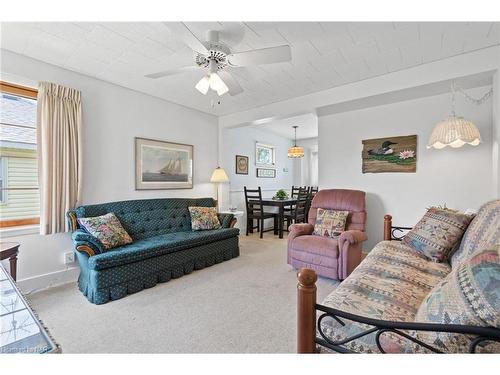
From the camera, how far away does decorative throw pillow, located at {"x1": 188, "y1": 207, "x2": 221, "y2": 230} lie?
11.9 ft

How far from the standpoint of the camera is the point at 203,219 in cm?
367

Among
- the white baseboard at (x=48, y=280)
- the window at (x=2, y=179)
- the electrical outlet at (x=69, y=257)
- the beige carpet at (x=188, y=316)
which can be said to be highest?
the window at (x=2, y=179)

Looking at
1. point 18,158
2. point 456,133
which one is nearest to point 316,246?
point 456,133

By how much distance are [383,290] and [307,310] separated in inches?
28.6

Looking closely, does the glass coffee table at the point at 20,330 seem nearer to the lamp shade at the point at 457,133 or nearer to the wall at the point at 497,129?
the lamp shade at the point at 457,133

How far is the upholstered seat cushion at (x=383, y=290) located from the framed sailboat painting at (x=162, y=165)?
3.05m

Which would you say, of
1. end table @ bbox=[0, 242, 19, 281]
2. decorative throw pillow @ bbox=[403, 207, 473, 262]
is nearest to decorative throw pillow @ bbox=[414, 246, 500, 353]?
decorative throw pillow @ bbox=[403, 207, 473, 262]

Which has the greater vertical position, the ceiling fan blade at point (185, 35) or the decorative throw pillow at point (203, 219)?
the ceiling fan blade at point (185, 35)

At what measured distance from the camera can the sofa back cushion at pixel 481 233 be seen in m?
1.46

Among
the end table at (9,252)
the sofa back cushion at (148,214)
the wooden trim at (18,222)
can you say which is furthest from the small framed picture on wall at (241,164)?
the end table at (9,252)

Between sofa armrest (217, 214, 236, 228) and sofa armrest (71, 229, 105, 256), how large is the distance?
5.50 ft

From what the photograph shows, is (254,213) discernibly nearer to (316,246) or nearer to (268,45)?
(316,246)

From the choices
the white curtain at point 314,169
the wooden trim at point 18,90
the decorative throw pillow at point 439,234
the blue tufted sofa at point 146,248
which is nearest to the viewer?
the decorative throw pillow at point 439,234
